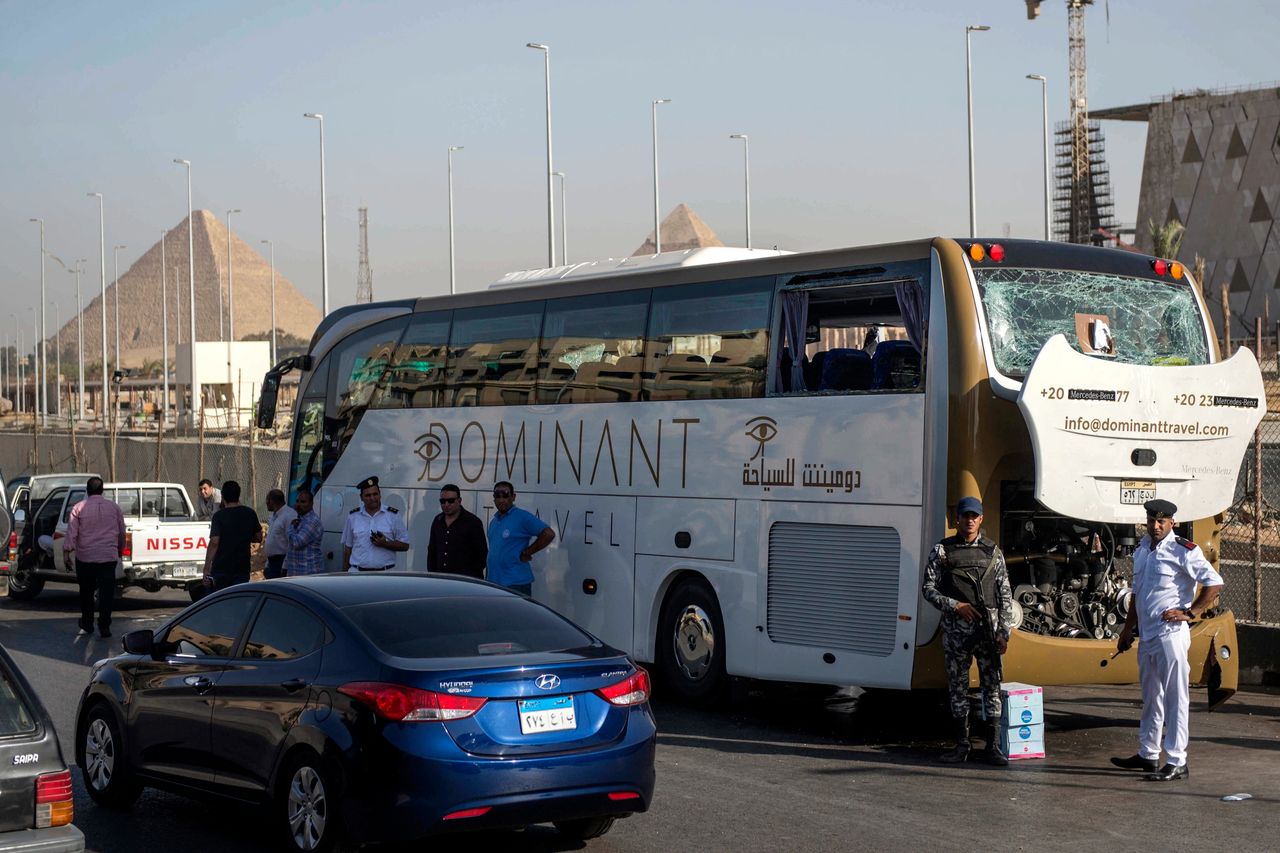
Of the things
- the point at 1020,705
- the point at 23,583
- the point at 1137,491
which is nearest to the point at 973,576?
the point at 1020,705

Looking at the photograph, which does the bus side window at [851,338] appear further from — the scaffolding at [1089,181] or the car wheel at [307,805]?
the scaffolding at [1089,181]

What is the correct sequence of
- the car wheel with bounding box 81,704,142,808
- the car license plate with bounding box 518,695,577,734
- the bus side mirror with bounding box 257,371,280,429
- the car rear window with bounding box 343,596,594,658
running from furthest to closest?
the bus side mirror with bounding box 257,371,280,429, the car wheel with bounding box 81,704,142,808, the car rear window with bounding box 343,596,594,658, the car license plate with bounding box 518,695,577,734

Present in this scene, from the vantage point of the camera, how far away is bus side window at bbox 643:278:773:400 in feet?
41.2

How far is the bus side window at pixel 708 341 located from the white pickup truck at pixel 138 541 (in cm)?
769

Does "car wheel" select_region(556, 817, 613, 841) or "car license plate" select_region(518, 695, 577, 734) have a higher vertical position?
"car license plate" select_region(518, 695, 577, 734)

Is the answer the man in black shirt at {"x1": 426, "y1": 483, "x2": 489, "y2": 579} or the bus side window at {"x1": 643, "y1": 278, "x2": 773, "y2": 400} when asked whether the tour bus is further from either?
the man in black shirt at {"x1": 426, "y1": 483, "x2": 489, "y2": 579}

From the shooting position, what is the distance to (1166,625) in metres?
9.89

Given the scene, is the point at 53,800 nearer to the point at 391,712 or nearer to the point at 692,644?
the point at 391,712

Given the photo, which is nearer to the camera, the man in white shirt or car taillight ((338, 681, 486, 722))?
car taillight ((338, 681, 486, 722))

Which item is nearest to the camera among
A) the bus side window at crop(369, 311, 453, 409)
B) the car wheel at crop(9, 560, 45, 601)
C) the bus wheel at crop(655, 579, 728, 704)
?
the bus wheel at crop(655, 579, 728, 704)

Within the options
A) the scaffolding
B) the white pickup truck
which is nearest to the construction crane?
the scaffolding

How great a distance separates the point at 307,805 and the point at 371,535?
754 cm

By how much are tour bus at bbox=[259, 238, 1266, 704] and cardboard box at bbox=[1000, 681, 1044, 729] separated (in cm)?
42

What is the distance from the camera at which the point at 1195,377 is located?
1125 centimetres
